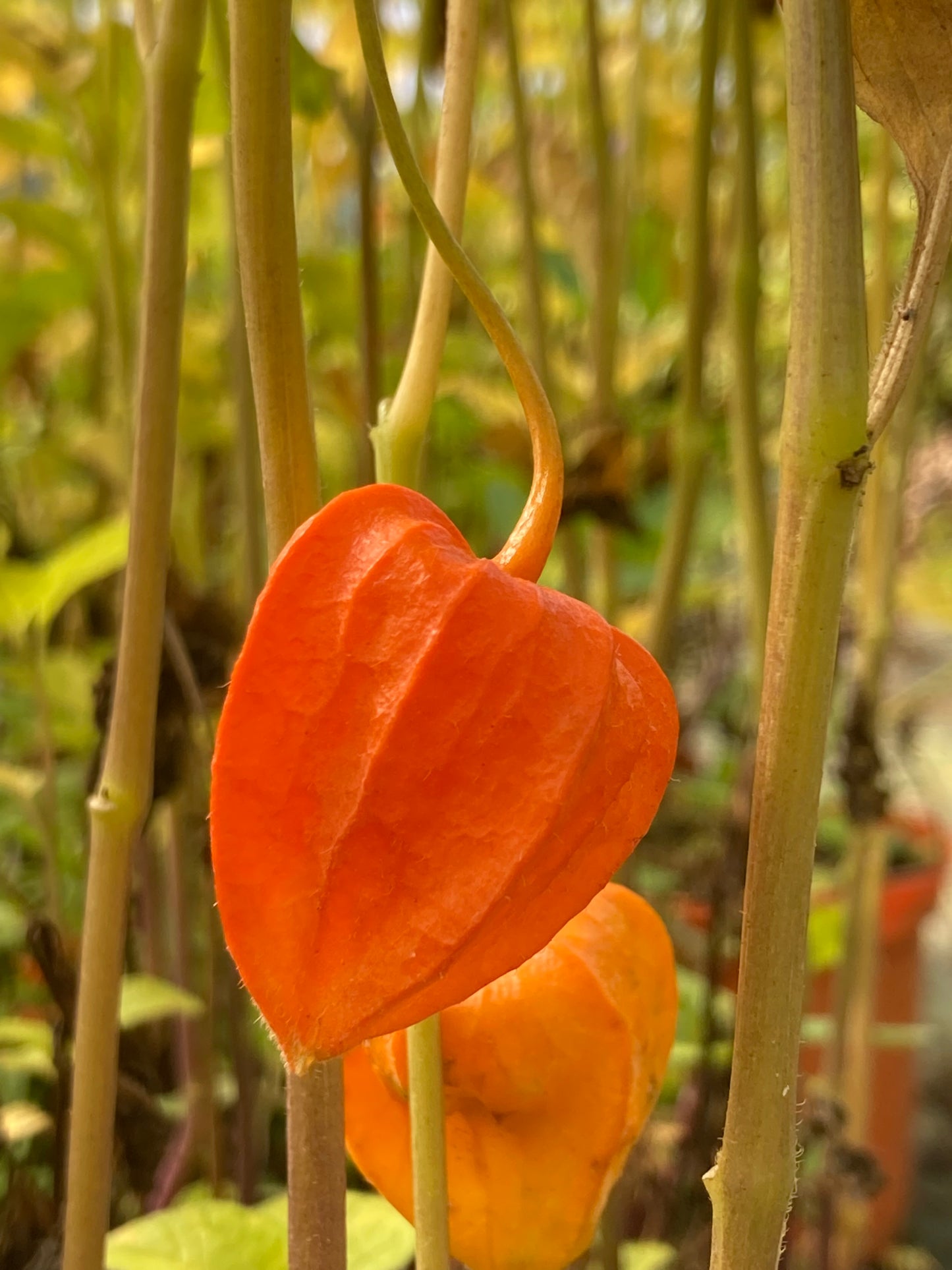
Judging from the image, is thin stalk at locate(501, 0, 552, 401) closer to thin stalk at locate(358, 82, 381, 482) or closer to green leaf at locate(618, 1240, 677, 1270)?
thin stalk at locate(358, 82, 381, 482)

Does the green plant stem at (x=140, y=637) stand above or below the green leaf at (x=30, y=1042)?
above

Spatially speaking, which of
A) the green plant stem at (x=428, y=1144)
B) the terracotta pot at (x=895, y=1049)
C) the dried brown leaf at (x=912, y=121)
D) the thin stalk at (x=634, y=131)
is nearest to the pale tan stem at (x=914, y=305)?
the dried brown leaf at (x=912, y=121)

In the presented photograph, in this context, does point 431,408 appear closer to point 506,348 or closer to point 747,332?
point 506,348

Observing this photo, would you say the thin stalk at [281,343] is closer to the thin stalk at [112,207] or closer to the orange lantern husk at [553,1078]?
the orange lantern husk at [553,1078]

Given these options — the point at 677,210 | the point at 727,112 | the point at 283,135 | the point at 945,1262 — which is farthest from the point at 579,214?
the point at 945,1262

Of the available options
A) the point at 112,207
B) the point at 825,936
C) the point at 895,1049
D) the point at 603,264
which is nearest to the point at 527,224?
the point at 603,264

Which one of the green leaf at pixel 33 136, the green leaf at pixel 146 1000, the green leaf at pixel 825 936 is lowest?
the green leaf at pixel 825 936
